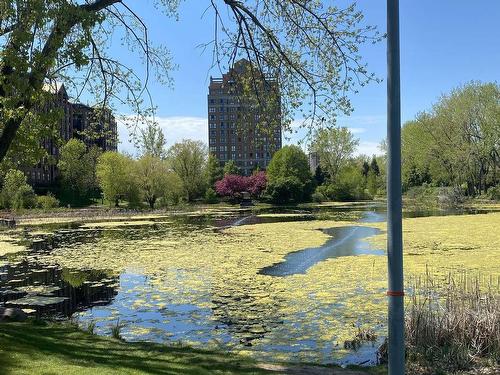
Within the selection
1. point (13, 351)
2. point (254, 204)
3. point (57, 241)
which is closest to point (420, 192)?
point (254, 204)

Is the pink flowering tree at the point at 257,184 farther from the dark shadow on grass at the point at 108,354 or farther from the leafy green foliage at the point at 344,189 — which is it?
the dark shadow on grass at the point at 108,354

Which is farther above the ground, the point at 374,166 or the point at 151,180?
the point at 374,166

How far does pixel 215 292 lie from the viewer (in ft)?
42.2

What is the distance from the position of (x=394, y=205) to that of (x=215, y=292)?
32.4 feet

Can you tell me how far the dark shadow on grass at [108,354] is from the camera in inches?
253

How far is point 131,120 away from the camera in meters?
10.2

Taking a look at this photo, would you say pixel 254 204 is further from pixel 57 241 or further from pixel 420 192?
pixel 57 241

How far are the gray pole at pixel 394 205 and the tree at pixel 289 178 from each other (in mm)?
71504

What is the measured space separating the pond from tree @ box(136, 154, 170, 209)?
39.0 meters

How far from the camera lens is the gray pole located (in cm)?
349

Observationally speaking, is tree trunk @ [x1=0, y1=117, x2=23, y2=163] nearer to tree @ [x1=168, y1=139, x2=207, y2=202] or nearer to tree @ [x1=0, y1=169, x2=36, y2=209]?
tree @ [x1=0, y1=169, x2=36, y2=209]

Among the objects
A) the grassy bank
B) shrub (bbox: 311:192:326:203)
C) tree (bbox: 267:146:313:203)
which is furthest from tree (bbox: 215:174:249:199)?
the grassy bank

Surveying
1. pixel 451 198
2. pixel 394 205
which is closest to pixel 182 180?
pixel 451 198

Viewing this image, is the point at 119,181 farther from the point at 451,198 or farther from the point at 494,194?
the point at 494,194
